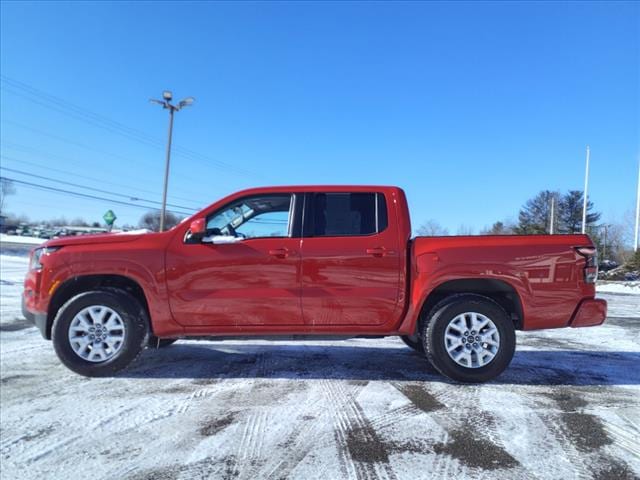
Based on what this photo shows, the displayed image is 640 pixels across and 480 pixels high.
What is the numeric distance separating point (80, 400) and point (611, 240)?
49992 millimetres

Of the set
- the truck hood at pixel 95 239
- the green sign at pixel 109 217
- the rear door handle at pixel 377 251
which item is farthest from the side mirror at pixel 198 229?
the green sign at pixel 109 217

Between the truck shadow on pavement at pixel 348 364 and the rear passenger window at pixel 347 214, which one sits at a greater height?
the rear passenger window at pixel 347 214

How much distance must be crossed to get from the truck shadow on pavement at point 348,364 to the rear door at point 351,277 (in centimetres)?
64

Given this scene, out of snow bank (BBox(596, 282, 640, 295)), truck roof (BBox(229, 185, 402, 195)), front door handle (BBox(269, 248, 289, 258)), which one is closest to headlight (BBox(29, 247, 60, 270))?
truck roof (BBox(229, 185, 402, 195))

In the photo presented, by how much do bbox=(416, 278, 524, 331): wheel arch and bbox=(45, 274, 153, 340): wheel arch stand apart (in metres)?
2.78

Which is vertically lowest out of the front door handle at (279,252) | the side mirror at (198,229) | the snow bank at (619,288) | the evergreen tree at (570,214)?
the snow bank at (619,288)

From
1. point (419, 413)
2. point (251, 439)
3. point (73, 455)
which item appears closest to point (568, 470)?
point (419, 413)

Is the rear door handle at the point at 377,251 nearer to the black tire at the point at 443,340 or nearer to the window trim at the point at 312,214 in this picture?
the window trim at the point at 312,214

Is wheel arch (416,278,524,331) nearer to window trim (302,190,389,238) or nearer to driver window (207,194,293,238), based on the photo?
window trim (302,190,389,238)

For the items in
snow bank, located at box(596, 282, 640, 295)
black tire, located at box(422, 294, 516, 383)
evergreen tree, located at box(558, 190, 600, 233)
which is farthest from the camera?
evergreen tree, located at box(558, 190, 600, 233)

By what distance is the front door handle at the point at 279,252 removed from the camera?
3.76m

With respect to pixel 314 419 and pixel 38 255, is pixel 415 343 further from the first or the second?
pixel 38 255

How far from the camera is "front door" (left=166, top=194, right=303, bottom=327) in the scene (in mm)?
3742

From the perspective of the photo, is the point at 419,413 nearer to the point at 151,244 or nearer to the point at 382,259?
the point at 382,259
